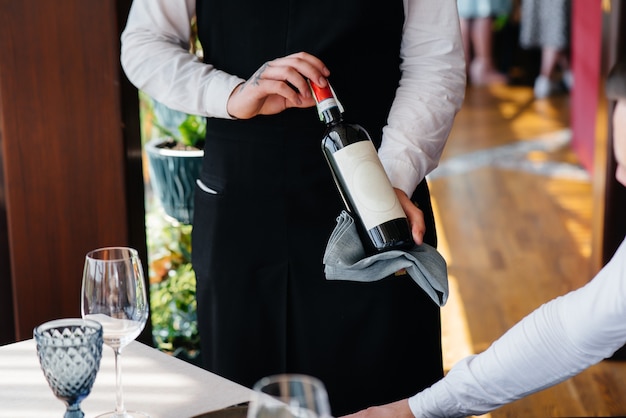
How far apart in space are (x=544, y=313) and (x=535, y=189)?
4.59 meters

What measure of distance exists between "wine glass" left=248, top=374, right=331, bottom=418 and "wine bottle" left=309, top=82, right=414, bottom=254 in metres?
0.59

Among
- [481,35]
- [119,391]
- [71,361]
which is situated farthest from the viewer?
[481,35]

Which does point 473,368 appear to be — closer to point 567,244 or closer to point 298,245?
point 298,245

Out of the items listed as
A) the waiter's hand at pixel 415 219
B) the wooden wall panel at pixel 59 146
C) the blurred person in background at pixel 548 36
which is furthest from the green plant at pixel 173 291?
the blurred person in background at pixel 548 36

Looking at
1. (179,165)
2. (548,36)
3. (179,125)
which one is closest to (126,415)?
(179,165)

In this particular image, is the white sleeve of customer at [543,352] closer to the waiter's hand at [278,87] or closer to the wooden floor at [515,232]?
the waiter's hand at [278,87]

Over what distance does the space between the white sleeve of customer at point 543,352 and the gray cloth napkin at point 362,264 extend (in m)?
0.18

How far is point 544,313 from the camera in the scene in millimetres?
1297

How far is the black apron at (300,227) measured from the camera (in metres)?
1.80

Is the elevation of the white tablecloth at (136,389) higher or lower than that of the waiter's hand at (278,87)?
lower

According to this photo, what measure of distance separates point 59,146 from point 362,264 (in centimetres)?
101

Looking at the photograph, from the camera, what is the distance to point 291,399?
0.84 m

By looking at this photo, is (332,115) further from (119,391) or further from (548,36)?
(548,36)

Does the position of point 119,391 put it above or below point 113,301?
below
